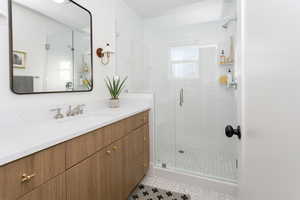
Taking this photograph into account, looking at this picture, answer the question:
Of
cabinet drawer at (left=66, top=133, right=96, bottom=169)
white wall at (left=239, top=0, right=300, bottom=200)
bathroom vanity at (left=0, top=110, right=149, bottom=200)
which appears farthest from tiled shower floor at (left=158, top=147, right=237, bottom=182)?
white wall at (left=239, top=0, right=300, bottom=200)

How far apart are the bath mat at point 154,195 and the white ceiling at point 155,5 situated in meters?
2.44

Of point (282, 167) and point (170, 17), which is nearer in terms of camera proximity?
point (282, 167)

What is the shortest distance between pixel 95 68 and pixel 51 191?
1294 mm

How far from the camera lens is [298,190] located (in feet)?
0.73

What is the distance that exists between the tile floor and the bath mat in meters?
0.07

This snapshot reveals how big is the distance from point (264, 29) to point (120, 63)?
1995 millimetres

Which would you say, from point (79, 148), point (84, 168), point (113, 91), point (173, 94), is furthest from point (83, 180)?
point (173, 94)

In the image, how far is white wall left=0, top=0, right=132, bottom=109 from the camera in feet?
3.07

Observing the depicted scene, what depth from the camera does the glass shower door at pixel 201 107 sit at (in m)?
2.38

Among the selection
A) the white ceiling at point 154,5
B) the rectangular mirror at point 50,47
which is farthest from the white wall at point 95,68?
the white ceiling at point 154,5

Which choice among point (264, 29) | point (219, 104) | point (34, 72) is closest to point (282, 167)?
point (264, 29)

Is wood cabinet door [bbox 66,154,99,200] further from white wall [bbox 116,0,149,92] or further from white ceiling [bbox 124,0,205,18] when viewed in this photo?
white ceiling [bbox 124,0,205,18]

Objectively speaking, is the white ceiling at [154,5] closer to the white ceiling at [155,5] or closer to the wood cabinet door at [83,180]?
the white ceiling at [155,5]

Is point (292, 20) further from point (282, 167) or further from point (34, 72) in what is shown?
point (34, 72)
